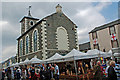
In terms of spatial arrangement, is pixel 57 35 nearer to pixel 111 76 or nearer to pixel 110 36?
pixel 110 36

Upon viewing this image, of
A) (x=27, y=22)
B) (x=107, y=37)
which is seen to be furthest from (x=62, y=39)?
(x=27, y=22)

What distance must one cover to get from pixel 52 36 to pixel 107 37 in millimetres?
10293

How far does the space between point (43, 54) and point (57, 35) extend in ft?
12.7

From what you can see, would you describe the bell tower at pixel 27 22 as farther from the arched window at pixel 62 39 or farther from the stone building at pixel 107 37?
the stone building at pixel 107 37

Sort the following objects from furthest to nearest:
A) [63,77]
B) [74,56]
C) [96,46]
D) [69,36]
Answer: [96,46] → [69,36] → [63,77] → [74,56]

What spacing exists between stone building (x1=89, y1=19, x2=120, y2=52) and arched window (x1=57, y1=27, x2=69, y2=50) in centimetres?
729

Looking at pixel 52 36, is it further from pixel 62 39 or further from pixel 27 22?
pixel 27 22

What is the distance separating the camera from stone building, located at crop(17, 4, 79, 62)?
16.1 metres

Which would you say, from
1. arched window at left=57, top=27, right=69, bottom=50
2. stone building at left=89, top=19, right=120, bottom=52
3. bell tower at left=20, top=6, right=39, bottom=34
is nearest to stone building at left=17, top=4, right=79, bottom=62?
arched window at left=57, top=27, right=69, bottom=50

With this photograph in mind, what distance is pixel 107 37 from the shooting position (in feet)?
68.2

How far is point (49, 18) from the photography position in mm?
17266

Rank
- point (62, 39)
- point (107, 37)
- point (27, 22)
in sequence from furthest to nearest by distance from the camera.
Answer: point (27, 22) → point (107, 37) → point (62, 39)

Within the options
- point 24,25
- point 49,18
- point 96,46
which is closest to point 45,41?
point 49,18

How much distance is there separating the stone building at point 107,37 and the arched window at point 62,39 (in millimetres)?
7295
